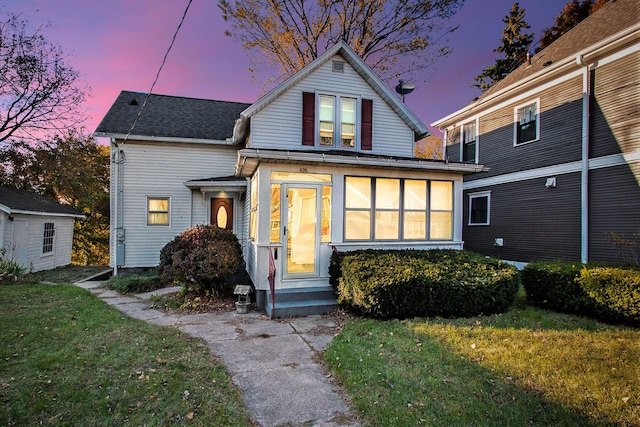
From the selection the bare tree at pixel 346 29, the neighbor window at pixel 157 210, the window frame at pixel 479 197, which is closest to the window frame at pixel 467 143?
the window frame at pixel 479 197

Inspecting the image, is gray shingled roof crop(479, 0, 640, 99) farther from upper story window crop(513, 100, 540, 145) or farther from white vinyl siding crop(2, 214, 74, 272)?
white vinyl siding crop(2, 214, 74, 272)

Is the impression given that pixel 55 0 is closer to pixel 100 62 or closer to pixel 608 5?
pixel 100 62

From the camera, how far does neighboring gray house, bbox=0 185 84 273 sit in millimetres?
10797

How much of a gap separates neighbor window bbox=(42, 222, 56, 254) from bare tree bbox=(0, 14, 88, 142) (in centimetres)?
619

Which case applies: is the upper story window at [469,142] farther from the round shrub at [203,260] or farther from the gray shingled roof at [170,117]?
the round shrub at [203,260]

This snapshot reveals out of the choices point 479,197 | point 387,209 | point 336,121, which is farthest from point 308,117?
point 479,197

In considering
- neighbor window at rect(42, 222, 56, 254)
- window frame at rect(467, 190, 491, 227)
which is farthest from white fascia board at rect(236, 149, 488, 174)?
neighbor window at rect(42, 222, 56, 254)

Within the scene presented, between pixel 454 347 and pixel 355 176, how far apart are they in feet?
13.6

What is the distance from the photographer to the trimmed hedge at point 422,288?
544 centimetres

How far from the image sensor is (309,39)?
16328 millimetres

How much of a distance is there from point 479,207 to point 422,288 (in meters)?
9.75

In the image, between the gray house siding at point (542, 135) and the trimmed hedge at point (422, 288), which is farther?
the gray house siding at point (542, 135)

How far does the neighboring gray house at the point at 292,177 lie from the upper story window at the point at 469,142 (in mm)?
4543

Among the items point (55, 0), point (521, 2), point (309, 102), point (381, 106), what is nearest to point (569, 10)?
point (521, 2)
